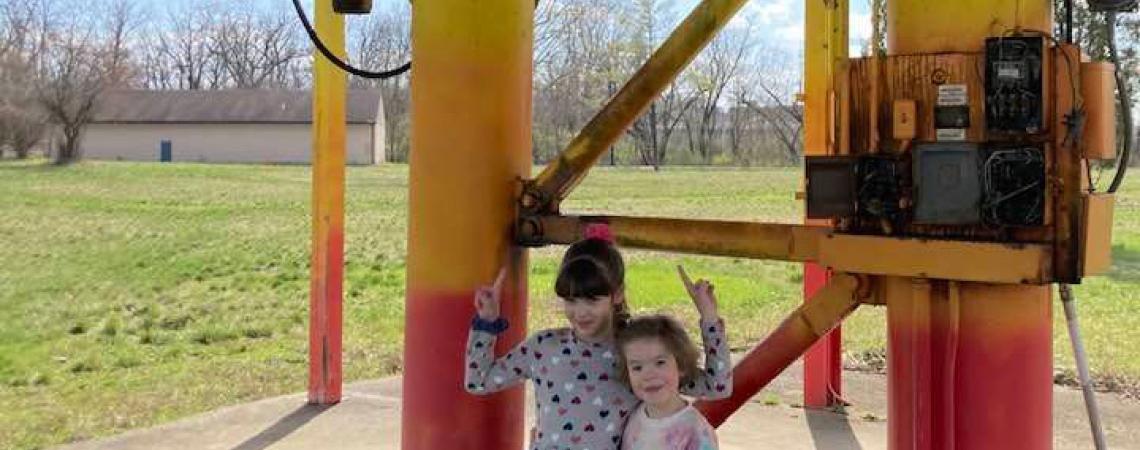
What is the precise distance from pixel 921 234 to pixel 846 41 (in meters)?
1.99

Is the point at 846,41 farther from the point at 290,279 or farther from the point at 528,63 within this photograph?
the point at 290,279

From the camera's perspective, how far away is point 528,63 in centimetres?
331

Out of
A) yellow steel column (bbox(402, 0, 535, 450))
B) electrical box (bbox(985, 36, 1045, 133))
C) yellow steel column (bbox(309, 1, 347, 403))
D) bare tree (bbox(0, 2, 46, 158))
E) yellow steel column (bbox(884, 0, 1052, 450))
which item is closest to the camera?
electrical box (bbox(985, 36, 1045, 133))

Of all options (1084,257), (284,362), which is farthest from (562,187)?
(284,362)

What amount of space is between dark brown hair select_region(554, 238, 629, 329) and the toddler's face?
14mm

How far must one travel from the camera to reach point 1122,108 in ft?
8.93

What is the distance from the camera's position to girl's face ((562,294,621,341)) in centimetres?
266

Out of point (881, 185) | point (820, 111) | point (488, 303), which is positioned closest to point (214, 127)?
point (820, 111)

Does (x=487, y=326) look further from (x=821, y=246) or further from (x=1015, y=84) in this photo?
(x=1015, y=84)

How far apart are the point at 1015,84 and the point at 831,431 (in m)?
3.30

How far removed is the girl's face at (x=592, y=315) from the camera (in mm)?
2658

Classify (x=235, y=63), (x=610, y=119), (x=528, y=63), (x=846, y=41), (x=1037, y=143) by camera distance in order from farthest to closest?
(x=235, y=63)
(x=846, y=41)
(x=528, y=63)
(x=610, y=119)
(x=1037, y=143)

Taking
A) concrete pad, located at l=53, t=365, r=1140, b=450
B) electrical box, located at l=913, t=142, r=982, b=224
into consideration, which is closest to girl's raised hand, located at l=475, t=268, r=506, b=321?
electrical box, located at l=913, t=142, r=982, b=224

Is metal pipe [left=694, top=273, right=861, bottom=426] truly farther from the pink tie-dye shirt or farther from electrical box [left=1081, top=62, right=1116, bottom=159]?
electrical box [left=1081, top=62, right=1116, bottom=159]
